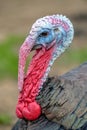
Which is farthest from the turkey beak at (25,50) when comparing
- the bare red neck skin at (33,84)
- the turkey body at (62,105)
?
the turkey body at (62,105)

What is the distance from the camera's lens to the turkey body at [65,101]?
4664 millimetres

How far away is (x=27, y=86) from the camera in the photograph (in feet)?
15.6

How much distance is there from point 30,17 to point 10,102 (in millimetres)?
3381

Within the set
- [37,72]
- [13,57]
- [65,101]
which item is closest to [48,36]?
[37,72]

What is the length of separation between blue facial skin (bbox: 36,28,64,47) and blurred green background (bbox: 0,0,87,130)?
2.40 metres

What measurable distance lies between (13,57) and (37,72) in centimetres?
380

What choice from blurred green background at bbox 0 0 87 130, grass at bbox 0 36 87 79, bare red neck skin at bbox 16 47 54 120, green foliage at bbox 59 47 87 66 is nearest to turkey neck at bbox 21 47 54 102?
bare red neck skin at bbox 16 47 54 120

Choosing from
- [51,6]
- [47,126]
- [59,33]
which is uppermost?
[59,33]

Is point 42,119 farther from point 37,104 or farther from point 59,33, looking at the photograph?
point 59,33

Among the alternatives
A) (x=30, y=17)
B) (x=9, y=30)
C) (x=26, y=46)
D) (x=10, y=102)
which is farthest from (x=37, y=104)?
(x=30, y=17)

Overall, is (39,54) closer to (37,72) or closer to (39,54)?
(39,54)

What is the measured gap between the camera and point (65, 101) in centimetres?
470

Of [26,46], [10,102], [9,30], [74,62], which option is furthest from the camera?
[9,30]

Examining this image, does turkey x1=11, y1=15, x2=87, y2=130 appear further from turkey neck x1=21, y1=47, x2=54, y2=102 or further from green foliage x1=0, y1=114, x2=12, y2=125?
green foliage x1=0, y1=114, x2=12, y2=125
